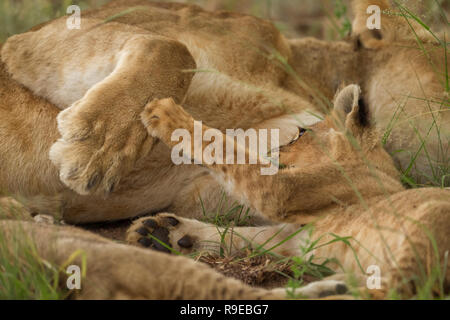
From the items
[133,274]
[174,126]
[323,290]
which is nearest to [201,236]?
[174,126]

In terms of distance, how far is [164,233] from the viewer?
7.94ft

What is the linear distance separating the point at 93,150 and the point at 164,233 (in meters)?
0.48

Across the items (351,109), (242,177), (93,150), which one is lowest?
(242,177)

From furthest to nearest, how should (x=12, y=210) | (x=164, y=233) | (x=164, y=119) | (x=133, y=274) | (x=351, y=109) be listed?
(x=351, y=109) → (x=164, y=233) → (x=164, y=119) → (x=12, y=210) → (x=133, y=274)

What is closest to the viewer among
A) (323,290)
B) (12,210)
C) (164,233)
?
(323,290)

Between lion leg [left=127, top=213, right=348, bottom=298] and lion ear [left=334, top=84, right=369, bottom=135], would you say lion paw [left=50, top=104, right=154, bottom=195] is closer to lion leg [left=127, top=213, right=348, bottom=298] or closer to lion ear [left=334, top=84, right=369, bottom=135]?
lion leg [left=127, top=213, right=348, bottom=298]

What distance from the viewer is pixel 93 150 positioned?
2.14 meters

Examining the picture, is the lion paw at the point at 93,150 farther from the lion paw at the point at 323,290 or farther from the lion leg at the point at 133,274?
the lion paw at the point at 323,290

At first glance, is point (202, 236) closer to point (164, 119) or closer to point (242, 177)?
point (242, 177)

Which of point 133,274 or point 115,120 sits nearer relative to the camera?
point 133,274

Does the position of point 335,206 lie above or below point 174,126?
below

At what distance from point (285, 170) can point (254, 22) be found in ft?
3.22

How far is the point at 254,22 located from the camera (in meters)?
3.00

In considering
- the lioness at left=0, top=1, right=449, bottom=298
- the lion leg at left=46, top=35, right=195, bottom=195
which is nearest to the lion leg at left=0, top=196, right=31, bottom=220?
the lioness at left=0, top=1, right=449, bottom=298
